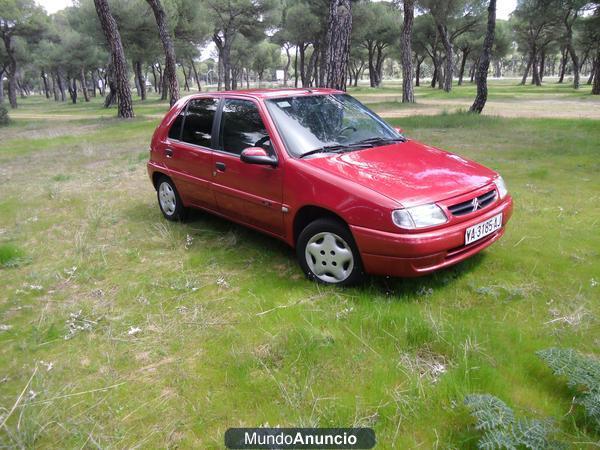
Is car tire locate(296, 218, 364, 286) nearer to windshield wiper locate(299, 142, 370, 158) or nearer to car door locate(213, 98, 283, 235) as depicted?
car door locate(213, 98, 283, 235)

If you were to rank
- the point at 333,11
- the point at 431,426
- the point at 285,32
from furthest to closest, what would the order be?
the point at 285,32 < the point at 333,11 < the point at 431,426

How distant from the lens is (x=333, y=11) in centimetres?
994

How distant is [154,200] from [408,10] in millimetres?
18188

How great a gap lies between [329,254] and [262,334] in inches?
34.2

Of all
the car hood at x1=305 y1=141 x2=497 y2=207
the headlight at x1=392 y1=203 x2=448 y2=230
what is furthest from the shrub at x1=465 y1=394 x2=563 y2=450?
the car hood at x1=305 y1=141 x2=497 y2=207

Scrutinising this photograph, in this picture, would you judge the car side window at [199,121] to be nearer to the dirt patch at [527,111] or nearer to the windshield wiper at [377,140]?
the windshield wiper at [377,140]

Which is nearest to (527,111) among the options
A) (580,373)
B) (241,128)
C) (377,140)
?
(377,140)

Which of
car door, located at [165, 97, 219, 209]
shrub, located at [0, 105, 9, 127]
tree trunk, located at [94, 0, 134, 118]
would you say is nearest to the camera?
car door, located at [165, 97, 219, 209]

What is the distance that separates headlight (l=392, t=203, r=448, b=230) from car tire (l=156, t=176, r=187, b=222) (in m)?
3.27

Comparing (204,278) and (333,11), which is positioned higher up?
(333,11)

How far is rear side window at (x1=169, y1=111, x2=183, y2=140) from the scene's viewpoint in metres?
5.39

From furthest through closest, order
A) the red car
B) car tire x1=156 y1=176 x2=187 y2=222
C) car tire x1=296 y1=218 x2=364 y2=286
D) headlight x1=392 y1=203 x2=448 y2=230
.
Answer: car tire x1=156 y1=176 x2=187 y2=222, car tire x1=296 y1=218 x2=364 y2=286, the red car, headlight x1=392 y1=203 x2=448 y2=230

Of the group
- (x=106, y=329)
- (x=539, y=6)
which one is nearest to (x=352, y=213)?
(x=106, y=329)

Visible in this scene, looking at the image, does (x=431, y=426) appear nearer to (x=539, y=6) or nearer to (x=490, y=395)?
(x=490, y=395)
